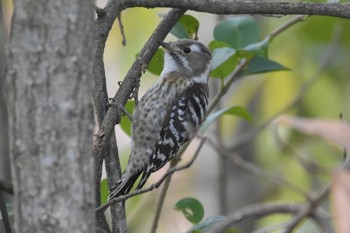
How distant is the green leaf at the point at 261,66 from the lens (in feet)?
13.2

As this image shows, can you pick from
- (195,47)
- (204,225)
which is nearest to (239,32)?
(195,47)

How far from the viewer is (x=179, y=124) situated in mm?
4637

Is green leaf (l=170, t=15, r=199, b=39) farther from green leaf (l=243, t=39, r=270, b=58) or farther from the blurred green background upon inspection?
the blurred green background

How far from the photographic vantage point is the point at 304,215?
165cm

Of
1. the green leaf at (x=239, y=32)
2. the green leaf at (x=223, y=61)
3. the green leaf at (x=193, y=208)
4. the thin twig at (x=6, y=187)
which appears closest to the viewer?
the thin twig at (x=6, y=187)

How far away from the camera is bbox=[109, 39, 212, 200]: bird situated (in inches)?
177

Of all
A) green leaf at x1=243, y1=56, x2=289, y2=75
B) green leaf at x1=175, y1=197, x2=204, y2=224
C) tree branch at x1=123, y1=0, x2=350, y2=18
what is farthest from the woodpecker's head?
tree branch at x1=123, y1=0, x2=350, y2=18

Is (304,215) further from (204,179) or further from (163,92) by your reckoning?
(204,179)

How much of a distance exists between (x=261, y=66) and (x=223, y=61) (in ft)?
1.04

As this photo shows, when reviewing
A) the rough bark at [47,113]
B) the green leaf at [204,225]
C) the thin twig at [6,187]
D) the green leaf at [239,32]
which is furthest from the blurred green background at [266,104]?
the rough bark at [47,113]

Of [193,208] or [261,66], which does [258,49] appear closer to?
[261,66]

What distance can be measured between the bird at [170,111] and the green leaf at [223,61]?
43 cm

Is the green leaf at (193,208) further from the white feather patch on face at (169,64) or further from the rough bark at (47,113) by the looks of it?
the rough bark at (47,113)

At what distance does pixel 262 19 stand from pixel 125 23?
52.9 inches
